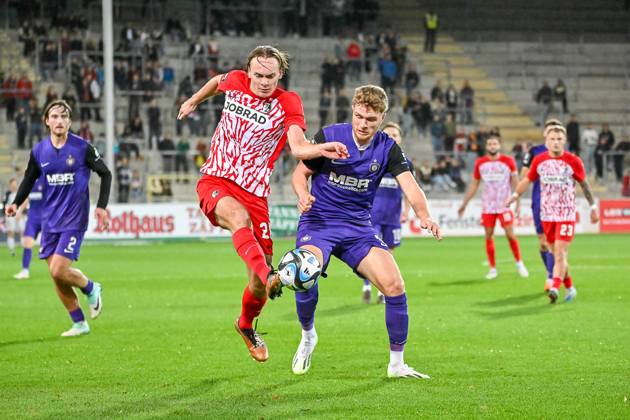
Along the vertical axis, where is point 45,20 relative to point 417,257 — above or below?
above

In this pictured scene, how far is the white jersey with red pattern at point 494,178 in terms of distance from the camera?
20.2 m

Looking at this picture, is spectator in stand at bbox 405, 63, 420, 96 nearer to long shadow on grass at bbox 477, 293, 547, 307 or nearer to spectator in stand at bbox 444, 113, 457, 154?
spectator in stand at bbox 444, 113, 457, 154

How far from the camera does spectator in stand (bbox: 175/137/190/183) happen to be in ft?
117

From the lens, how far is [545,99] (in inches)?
1699

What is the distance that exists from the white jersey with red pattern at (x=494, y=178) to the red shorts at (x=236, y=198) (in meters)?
11.4

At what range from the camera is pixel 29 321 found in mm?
13836

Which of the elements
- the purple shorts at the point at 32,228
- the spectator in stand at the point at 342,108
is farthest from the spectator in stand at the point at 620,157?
the purple shorts at the point at 32,228

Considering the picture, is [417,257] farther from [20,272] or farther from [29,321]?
[29,321]

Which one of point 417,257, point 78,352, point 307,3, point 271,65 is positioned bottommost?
point 417,257

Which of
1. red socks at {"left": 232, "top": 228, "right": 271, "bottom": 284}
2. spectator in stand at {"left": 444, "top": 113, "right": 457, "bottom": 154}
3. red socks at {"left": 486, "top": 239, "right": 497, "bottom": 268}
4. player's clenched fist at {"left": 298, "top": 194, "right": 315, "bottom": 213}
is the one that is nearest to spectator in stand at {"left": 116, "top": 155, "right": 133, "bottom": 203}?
spectator in stand at {"left": 444, "top": 113, "right": 457, "bottom": 154}

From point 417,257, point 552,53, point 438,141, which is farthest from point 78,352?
point 552,53

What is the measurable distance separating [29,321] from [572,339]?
689 centimetres

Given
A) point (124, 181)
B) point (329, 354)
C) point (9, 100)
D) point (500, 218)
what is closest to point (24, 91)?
point (9, 100)

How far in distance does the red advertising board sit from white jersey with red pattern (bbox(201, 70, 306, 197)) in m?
29.0
